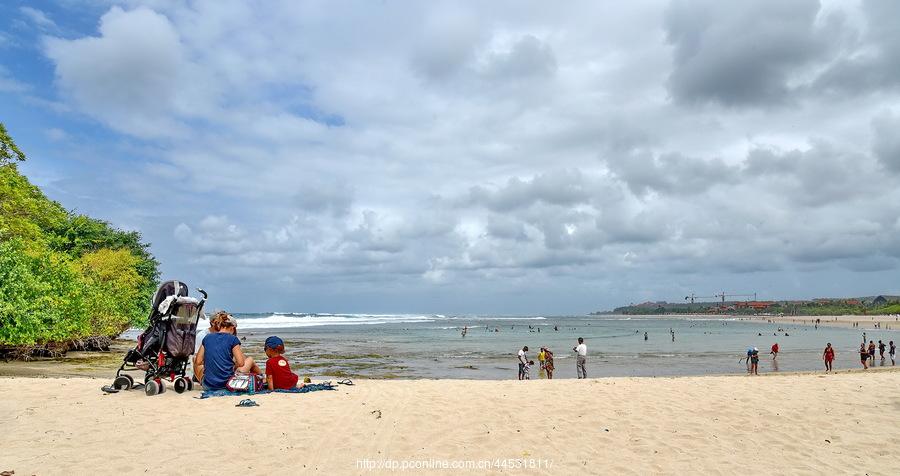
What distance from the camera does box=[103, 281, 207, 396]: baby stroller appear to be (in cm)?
1083

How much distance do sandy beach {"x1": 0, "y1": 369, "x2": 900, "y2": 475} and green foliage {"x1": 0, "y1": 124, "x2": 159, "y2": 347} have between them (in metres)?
9.48

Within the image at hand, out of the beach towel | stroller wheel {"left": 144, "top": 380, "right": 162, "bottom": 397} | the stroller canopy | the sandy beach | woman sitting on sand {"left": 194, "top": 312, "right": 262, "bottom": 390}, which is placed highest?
the stroller canopy

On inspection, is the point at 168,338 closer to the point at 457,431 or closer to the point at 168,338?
the point at 168,338

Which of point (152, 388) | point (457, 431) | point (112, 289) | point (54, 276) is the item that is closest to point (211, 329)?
point (152, 388)

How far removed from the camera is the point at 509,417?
9.74 metres

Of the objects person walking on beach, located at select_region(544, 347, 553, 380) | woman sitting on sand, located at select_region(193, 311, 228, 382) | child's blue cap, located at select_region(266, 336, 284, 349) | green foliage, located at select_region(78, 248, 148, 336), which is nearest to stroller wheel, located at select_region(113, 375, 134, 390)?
woman sitting on sand, located at select_region(193, 311, 228, 382)

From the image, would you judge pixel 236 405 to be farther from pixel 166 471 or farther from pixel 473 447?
pixel 473 447

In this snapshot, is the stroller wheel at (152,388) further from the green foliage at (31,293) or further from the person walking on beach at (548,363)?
the person walking on beach at (548,363)

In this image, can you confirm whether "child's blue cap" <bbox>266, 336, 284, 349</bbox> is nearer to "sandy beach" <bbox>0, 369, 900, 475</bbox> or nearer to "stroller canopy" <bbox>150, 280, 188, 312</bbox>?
"sandy beach" <bbox>0, 369, 900, 475</bbox>

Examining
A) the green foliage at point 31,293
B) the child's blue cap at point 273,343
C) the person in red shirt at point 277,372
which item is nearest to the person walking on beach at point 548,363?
the person in red shirt at point 277,372

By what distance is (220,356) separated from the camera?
10773mm

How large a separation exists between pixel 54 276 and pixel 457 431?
23586mm

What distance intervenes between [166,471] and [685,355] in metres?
41.4

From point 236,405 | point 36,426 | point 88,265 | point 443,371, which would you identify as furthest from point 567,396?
point 88,265
